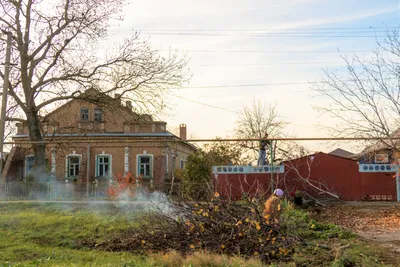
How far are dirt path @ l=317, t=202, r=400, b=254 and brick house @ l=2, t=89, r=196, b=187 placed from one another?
5475 millimetres

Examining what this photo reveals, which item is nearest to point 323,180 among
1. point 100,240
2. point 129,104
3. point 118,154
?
point 100,240

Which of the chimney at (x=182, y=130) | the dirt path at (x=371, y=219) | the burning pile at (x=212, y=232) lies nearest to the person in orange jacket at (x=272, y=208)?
the burning pile at (x=212, y=232)

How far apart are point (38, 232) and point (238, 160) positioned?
706cm

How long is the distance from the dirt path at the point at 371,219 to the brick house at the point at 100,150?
216 inches

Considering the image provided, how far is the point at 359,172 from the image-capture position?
13328 millimetres

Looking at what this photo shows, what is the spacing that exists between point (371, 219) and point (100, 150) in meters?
16.9

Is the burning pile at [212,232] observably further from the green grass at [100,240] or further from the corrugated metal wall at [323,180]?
the corrugated metal wall at [323,180]

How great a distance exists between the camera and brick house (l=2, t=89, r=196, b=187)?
52.8ft

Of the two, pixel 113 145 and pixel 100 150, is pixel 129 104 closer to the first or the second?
pixel 100 150

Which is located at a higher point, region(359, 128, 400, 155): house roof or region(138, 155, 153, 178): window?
region(359, 128, 400, 155): house roof

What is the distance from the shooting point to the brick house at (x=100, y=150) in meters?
16.1

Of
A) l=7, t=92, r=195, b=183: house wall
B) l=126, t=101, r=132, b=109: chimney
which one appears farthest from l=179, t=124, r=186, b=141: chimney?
l=126, t=101, r=132, b=109: chimney

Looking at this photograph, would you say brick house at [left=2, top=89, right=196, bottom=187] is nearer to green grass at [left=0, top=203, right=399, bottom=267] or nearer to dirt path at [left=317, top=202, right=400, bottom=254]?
green grass at [left=0, top=203, right=399, bottom=267]

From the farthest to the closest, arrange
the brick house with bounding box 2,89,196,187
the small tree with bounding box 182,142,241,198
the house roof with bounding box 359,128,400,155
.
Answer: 1. the brick house with bounding box 2,89,196,187
2. the small tree with bounding box 182,142,241,198
3. the house roof with bounding box 359,128,400,155
